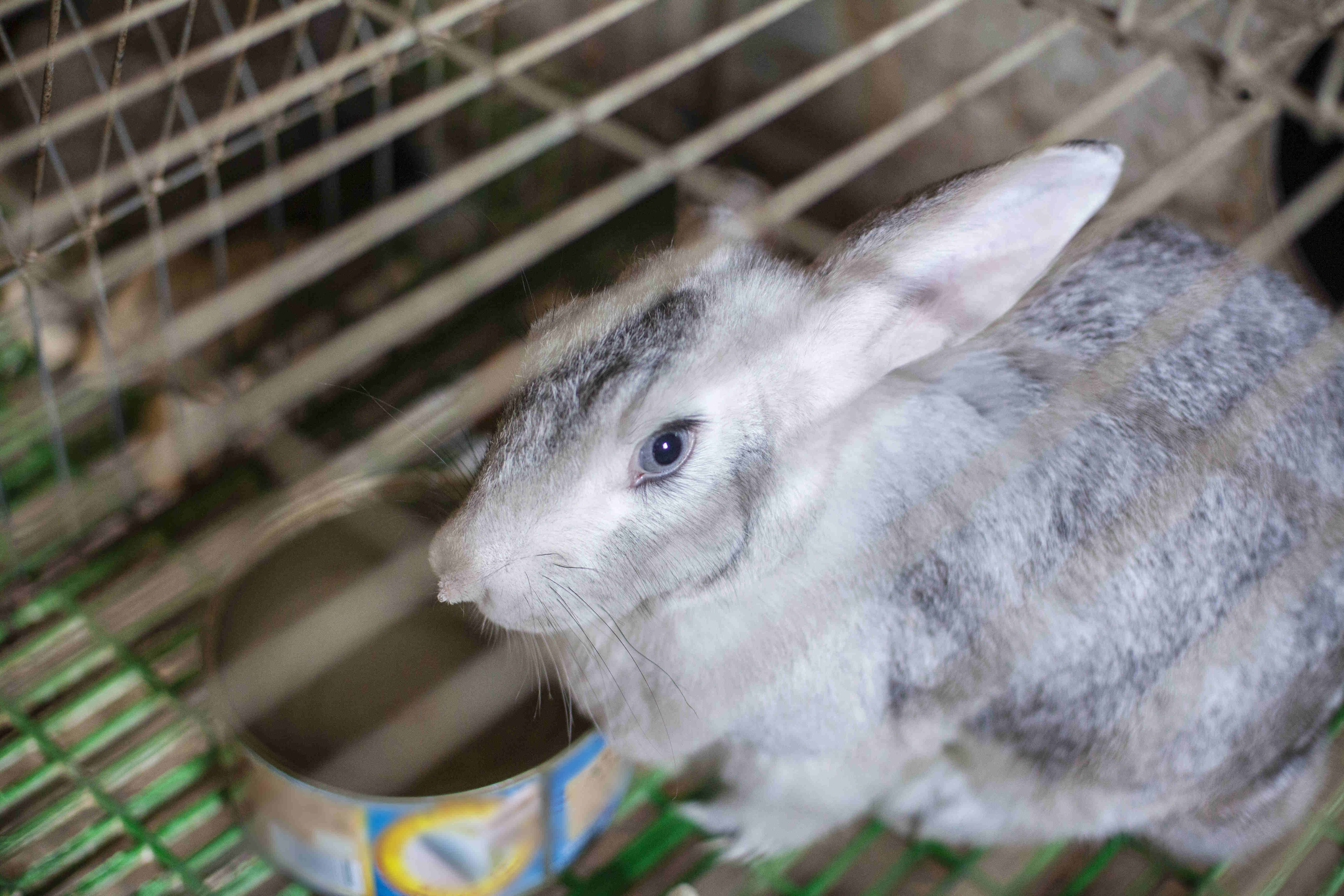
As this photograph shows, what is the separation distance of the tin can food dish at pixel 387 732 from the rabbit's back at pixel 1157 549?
1.17ft

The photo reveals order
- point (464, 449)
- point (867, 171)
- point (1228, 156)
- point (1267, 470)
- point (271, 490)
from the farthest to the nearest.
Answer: point (867, 171) → point (1228, 156) → point (271, 490) → point (464, 449) → point (1267, 470)

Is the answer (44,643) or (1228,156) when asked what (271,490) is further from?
(1228,156)

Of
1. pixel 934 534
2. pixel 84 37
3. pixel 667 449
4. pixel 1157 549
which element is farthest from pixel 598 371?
A: pixel 84 37

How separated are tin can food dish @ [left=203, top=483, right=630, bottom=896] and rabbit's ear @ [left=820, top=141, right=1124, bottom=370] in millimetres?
431

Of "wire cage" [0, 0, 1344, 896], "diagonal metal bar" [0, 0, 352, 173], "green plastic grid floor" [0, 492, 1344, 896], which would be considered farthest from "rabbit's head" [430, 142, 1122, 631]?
"diagonal metal bar" [0, 0, 352, 173]

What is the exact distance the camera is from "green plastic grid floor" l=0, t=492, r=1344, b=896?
1.09 m

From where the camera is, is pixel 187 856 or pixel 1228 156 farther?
pixel 1228 156

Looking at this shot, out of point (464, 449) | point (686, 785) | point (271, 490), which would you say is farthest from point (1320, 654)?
point (271, 490)

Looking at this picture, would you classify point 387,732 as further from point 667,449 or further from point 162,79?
point 162,79

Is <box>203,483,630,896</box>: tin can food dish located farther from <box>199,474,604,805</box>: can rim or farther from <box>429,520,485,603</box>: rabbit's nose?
<box>429,520,485,603</box>: rabbit's nose

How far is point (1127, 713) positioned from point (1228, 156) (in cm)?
95

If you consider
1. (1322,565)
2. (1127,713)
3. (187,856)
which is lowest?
(187,856)

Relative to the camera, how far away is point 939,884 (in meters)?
1.18

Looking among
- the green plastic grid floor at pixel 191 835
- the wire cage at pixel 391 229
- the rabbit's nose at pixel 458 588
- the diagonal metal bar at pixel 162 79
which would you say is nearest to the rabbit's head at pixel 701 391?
the rabbit's nose at pixel 458 588
